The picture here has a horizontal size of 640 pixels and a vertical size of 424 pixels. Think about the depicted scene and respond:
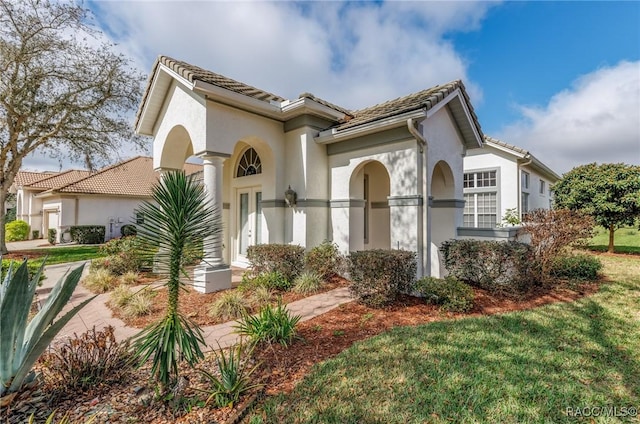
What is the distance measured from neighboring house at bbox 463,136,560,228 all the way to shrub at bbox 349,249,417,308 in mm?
11597

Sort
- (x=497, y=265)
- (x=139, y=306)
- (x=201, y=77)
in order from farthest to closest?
(x=201, y=77) → (x=497, y=265) → (x=139, y=306)

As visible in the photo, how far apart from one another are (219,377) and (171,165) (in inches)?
329

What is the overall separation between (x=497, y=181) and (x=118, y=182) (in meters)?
28.6

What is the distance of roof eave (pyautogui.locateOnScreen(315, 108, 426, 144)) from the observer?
7.15 metres

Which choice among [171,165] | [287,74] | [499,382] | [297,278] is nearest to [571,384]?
[499,382]

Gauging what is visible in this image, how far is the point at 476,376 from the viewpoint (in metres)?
3.67

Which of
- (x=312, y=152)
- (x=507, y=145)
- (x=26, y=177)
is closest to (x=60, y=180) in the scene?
(x=26, y=177)

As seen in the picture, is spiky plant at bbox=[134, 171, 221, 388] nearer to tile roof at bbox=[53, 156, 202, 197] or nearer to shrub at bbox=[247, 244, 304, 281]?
shrub at bbox=[247, 244, 304, 281]

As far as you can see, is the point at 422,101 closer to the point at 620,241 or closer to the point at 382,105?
the point at 382,105

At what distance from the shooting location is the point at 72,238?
2109cm

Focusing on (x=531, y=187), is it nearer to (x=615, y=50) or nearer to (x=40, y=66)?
(x=615, y=50)

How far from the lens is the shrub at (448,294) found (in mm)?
6129

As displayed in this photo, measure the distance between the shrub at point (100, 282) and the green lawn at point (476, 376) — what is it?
7571mm

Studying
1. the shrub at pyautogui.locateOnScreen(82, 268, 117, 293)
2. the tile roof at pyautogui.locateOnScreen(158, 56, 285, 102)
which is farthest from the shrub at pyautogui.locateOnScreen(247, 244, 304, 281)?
the tile roof at pyautogui.locateOnScreen(158, 56, 285, 102)
